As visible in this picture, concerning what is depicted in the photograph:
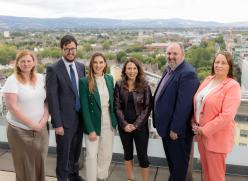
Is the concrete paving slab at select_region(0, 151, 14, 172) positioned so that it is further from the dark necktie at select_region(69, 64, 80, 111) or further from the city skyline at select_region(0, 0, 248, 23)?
the city skyline at select_region(0, 0, 248, 23)

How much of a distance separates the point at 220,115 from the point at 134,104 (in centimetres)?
68

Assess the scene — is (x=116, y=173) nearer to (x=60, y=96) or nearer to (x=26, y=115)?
(x=60, y=96)

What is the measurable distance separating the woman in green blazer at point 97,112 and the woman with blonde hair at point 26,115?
0.31 metres

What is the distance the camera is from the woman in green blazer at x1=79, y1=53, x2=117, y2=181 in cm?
242

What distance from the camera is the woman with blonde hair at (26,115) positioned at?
7.19 ft

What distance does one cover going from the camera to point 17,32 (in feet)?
20.6

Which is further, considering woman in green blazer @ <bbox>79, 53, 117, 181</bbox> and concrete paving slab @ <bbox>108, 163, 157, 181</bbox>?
concrete paving slab @ <bbox>108, 163, 157, 181</bbox>

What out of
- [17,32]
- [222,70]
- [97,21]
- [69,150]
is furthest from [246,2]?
[97,21]

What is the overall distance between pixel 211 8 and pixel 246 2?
2.49ft

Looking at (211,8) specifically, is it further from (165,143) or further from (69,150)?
(69,150)

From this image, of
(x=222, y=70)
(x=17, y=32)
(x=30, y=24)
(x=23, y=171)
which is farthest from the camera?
(x=30, y=24)

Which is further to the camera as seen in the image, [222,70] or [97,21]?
[97,21]

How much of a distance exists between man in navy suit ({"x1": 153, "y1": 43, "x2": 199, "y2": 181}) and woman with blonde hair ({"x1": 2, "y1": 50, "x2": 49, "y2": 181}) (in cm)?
87

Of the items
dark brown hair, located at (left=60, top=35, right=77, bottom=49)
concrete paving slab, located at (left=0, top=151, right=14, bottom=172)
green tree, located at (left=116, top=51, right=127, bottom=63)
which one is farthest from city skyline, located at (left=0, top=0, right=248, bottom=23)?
dark brown hair, located at (left=60, top=35, right=77, bottom=49)
